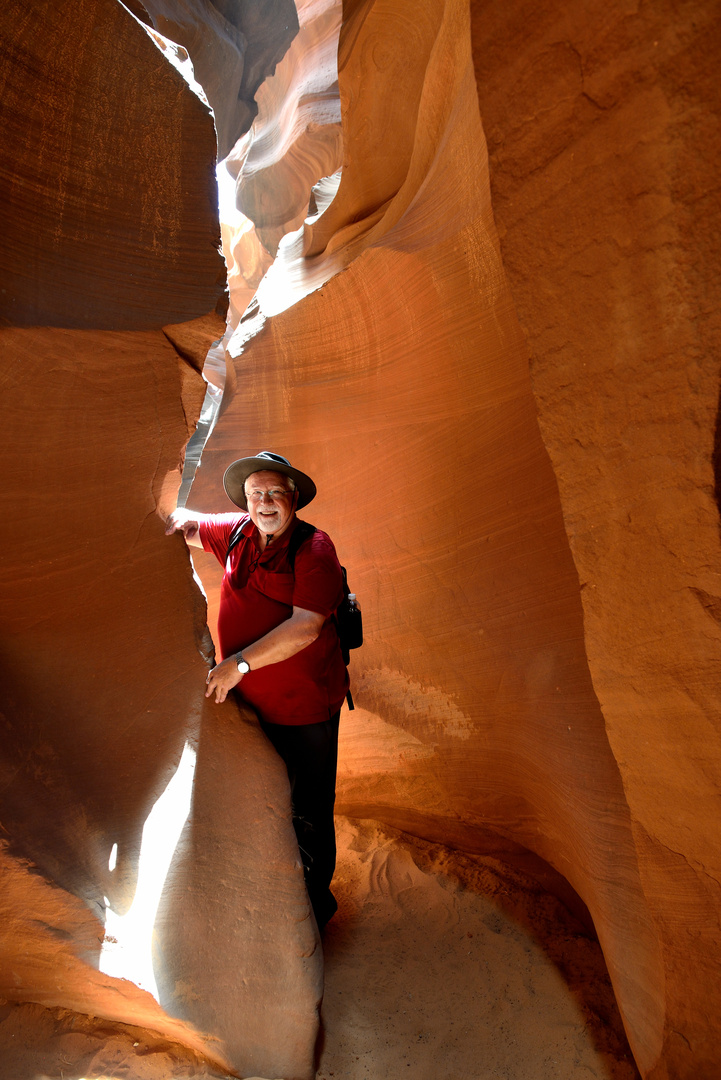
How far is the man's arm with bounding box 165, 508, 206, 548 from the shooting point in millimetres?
Result: 2711

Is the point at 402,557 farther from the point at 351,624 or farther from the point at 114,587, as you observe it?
the point at 114,587

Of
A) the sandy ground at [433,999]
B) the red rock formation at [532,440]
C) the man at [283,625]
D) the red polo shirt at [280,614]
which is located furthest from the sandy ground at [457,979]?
the red polo shirt at [280,614]

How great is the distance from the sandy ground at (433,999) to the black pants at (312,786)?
0.46 metres

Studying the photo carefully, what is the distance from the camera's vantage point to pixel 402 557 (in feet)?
12.0

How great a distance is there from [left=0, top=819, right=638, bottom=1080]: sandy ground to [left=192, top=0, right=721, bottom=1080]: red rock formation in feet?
1.02

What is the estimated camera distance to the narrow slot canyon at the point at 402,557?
157 centimetres

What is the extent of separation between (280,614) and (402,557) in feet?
3.51

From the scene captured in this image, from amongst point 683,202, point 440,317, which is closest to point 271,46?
point 440,317

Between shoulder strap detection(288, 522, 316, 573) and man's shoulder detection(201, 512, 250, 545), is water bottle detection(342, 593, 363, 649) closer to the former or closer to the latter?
shoulder strap detection(288, 522, 316, 573)

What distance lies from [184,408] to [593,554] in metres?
1.58

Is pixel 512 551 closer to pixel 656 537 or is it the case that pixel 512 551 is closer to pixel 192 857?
pixel 656 537

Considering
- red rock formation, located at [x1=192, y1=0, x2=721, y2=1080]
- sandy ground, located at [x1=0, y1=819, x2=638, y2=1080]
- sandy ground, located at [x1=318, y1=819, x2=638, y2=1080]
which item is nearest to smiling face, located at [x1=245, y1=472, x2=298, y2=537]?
red rock formation, located at [x1=192, y1=0, x2=721, y2=1080]

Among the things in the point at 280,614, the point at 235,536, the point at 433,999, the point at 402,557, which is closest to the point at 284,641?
the point at 280,614

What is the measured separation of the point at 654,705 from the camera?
5.76 feet
